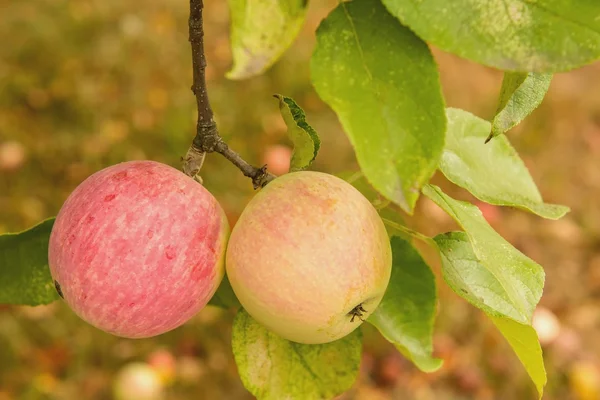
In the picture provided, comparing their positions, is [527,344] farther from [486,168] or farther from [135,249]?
[135,249]

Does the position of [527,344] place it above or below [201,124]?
below

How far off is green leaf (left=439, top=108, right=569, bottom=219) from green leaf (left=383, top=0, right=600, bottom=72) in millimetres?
236

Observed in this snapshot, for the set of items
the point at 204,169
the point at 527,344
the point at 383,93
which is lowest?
the point at 204,169

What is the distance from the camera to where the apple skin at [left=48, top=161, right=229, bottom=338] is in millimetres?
582

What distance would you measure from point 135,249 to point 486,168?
1.23 feet

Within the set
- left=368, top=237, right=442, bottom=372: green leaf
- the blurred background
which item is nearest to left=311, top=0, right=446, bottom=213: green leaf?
left=368, top=237, right=442, bottom=372: green leaf

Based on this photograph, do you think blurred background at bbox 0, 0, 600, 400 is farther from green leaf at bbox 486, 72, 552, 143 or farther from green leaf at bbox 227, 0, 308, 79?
green leaf at bbox 227, 0, 308, 79

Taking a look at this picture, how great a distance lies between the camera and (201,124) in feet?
2.08

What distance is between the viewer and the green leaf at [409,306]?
0.66 metres

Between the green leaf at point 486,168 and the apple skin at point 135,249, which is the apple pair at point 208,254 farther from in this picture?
the green leaf at point 486,168

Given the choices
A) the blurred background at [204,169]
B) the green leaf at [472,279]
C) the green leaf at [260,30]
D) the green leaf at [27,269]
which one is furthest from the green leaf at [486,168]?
the blurred background at [204,169]

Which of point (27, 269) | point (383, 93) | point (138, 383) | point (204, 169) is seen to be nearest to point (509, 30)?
point (383, 93)

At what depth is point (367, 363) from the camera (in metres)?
1.94

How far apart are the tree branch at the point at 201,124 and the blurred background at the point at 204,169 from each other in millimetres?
1175
